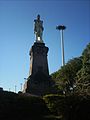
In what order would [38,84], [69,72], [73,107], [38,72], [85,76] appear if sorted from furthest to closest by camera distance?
1. [69,72]
2. [38,72]
3. [38,84]
4. [85,76]
5. [73,107]

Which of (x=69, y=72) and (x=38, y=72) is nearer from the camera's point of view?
(x=38, y=72)

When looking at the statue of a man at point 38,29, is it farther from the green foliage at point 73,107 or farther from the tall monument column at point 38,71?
the green foliage at point 73,107

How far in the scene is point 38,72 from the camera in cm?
3888

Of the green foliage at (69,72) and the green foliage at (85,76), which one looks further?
the green foliage at (69,72)

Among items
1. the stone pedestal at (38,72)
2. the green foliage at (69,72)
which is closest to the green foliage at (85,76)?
the green foliage at (69,72)

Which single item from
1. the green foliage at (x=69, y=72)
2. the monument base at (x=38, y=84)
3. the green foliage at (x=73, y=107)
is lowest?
the green foliage at (x=73, y=107)

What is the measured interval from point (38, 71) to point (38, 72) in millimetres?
209

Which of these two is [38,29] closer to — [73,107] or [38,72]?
[38,72]

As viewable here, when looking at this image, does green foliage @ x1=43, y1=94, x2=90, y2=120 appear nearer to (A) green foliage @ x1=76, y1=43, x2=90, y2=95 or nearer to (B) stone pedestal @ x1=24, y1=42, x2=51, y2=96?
(A) green foliage @ x1=76, y1=43, x2=90, y2=95

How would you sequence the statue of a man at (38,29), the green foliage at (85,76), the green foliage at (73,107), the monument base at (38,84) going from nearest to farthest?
the green foliage at (73,107), the green foliage at (85,76), the monument base at (38,84), the statue of a man at (38,29)

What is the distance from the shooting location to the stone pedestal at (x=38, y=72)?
124ft

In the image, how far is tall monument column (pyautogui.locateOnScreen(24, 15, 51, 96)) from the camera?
3788 cm

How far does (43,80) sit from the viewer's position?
38562mm

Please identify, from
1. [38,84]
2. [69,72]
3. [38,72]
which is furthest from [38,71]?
[69,72]
